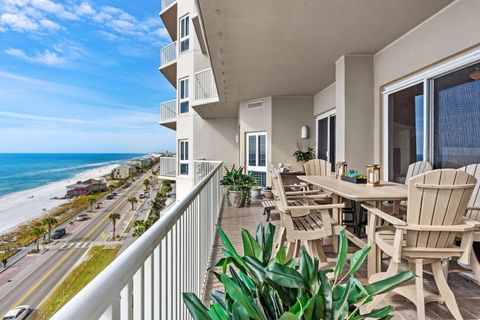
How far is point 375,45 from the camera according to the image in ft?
15.5

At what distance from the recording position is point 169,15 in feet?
50.6

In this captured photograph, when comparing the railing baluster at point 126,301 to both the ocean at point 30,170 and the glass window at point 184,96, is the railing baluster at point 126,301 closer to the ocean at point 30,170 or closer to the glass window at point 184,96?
the glass window at point 184,96

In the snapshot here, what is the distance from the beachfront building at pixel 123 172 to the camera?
20.4 m

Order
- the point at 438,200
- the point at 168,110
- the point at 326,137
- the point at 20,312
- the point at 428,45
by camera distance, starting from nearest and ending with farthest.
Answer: the point at 438,200 → the point at 20,312 → the point at 428,45 → the point at 326,137 → the point at 168,110

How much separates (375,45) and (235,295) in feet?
16.1

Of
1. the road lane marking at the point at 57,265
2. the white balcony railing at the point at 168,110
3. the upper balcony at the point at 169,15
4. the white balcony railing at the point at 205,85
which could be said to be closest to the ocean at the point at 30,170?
the road lane marking at the point at 57,265

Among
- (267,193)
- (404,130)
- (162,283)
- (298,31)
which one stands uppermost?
(298,31)

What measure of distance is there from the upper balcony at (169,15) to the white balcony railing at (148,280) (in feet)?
49.2

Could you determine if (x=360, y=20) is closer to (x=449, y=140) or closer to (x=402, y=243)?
(x=449, y=140)

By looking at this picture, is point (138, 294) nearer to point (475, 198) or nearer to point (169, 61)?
point (475, 198)

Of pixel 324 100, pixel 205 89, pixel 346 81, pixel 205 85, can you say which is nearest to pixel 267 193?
pixel 324 100

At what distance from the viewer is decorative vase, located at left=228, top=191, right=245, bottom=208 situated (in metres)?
6.90

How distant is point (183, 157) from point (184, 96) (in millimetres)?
2858

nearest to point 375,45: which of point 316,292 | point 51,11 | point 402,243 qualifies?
point 402,243
